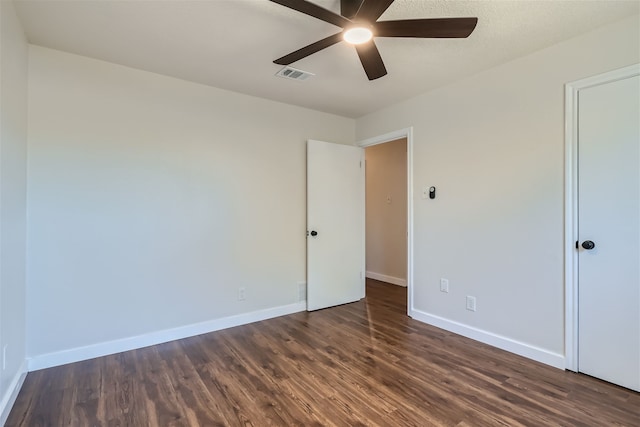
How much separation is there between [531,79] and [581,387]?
2.28 metres

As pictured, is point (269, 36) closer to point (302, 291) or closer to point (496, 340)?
point (302, 291)

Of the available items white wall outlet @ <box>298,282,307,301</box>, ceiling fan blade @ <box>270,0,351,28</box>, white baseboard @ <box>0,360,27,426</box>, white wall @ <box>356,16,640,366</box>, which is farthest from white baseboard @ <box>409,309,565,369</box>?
white baseboard @ <box>0,360,27,426</box>

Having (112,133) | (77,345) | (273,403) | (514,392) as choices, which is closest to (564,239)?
(514,392)

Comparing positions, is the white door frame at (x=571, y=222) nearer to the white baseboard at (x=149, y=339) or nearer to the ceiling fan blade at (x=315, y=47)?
the ceiling fan blade at (x=315, y=47)

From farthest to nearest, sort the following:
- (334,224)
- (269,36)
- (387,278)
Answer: (387,278)
(334,224)
(269,36)

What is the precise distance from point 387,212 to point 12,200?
451 cm

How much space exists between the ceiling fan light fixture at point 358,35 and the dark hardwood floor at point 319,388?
220 centimetres

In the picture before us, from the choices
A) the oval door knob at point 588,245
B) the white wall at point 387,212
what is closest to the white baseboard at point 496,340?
the oval door knob at point 588,245

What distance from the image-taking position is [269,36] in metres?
2.28

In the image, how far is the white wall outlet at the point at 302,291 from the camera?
3.84 meters

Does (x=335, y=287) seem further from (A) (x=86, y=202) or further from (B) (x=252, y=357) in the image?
(A) (x=86, y=202)

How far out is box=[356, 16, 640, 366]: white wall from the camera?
2.43 metres

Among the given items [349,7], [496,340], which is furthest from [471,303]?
[349,7]

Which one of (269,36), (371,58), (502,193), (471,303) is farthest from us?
(471,303)
